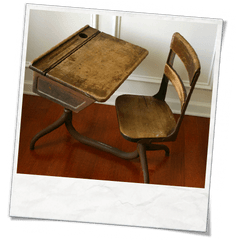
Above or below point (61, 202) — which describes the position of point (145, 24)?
above

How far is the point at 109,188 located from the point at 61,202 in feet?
0.83

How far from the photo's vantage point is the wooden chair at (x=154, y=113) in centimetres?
187

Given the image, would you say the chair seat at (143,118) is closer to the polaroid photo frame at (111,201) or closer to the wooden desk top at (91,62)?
the wooden desk top at (91,62)

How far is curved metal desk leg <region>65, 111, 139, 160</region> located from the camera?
7.21 feet

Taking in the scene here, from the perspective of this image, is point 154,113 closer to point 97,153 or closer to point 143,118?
point 143,118

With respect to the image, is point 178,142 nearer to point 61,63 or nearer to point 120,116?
point 120,116

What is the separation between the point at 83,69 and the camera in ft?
6.07

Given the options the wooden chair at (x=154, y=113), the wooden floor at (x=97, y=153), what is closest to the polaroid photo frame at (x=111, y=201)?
the wooden chair at (x=154, y=113)

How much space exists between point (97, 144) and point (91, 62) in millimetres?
650

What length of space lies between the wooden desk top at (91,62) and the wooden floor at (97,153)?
71cm

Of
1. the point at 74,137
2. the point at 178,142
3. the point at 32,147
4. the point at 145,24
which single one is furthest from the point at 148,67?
the point at 32,147

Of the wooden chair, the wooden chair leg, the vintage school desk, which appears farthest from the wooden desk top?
the wooden chair leg

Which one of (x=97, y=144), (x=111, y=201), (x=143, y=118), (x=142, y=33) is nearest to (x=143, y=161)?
(x=143, y=118)

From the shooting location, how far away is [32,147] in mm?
2229
